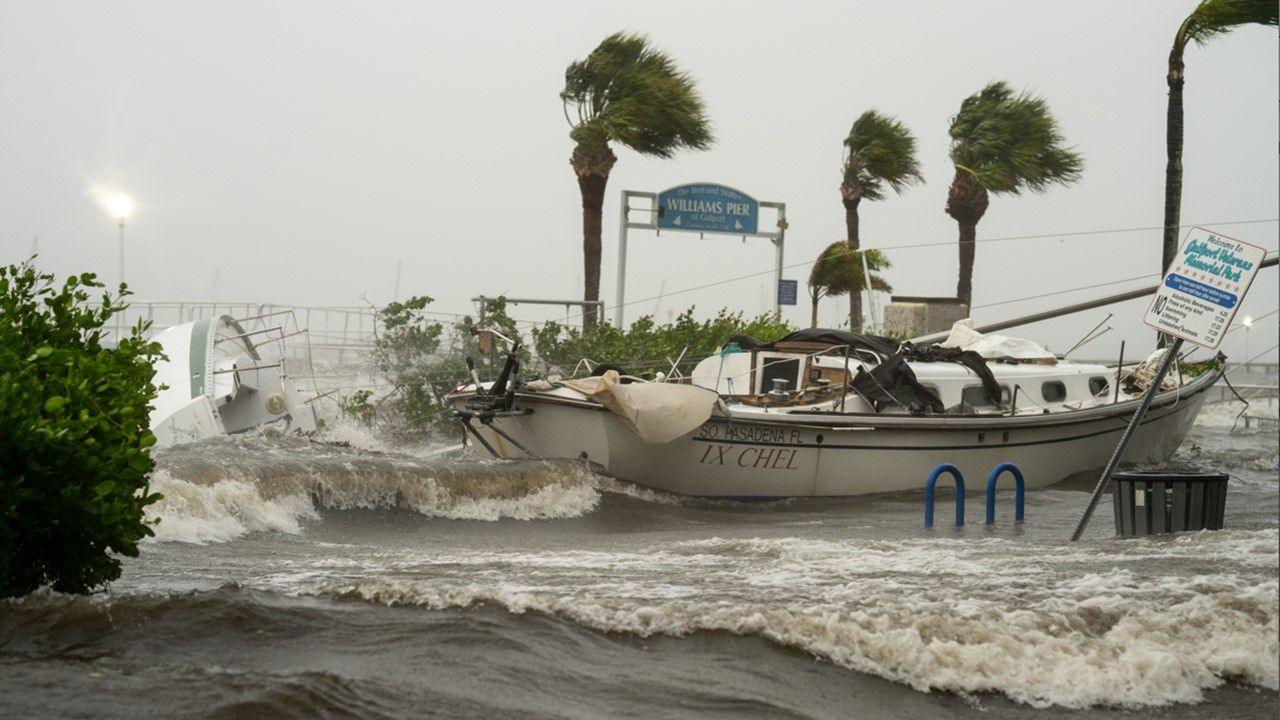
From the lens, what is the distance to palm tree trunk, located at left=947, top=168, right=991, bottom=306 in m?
38.4

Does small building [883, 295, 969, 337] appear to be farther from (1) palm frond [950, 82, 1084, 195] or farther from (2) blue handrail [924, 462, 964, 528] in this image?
(2) blue handrail [924, 462, 964, 528]

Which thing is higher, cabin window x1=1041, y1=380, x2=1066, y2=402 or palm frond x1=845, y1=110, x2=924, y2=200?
palm frond x1=845, y1=110, x2=924, y2=200

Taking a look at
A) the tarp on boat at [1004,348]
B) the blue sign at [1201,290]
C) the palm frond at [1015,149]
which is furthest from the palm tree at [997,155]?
the blue sign at [1201,290]

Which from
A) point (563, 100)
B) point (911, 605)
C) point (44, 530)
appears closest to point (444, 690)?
point (44, 530)

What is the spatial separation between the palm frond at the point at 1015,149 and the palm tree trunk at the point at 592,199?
10.2 m

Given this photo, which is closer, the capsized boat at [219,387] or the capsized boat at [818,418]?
the capsized boat at [818,418]

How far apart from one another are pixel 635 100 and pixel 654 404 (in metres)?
18.5

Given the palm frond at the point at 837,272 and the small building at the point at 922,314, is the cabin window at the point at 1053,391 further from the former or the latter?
the palm frond at the point at 837,272

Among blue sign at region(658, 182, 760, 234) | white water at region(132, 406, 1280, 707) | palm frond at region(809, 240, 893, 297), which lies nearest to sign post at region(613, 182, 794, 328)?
blue sign at region(658, 182, 760, 234)

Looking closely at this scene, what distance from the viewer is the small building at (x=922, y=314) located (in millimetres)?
29688

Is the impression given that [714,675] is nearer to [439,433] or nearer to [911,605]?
[911,605]

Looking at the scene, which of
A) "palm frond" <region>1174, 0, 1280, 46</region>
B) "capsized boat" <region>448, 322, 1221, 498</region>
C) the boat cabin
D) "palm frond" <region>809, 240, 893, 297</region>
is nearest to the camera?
"capsized boat" <region>448, 322, 1221, 498</region>

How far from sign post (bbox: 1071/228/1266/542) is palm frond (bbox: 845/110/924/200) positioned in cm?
3017

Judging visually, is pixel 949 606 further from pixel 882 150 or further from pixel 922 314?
pixel 882 150
